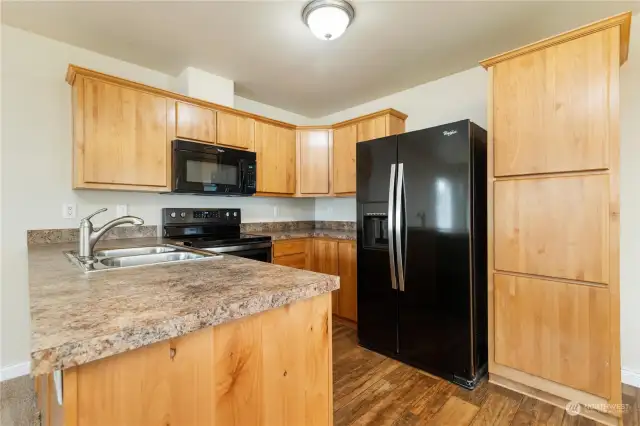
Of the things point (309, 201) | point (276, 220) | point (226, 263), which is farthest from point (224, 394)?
point (309, 201)

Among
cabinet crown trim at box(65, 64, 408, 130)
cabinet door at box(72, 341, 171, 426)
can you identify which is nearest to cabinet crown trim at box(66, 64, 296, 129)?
cabinet crown trim at box(65, 64, 408, 130)

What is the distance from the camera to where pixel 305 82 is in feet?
10.0

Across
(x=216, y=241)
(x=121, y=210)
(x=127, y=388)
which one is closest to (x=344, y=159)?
(x=216, y=241)

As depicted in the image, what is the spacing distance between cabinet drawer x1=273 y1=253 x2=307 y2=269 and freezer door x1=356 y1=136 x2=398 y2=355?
82cm

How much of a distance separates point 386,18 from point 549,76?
107cm

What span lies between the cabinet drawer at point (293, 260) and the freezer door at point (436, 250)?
1.24m

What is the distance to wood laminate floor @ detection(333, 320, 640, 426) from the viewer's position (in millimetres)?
1673

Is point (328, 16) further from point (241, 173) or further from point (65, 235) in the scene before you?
point (65, 235)

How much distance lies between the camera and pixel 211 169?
2703mm

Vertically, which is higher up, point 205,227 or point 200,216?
point 200,216

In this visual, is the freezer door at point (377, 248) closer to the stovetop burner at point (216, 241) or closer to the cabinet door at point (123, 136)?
the stovetop burner at point (216, 241)

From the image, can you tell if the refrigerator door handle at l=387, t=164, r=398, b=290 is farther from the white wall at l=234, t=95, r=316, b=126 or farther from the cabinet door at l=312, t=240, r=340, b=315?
the white wall at l=234, t=95, r=316, b=126

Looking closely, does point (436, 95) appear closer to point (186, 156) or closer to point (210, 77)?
point (210, 77)

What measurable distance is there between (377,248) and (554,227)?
3.78 feet
